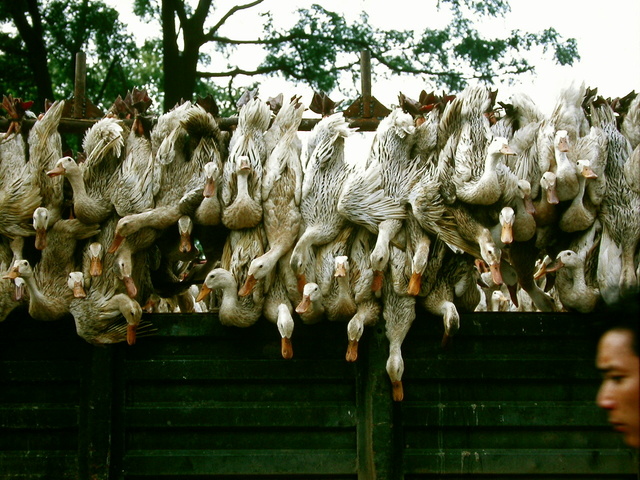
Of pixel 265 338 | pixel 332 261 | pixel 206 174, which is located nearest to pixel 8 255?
pixel 206 174

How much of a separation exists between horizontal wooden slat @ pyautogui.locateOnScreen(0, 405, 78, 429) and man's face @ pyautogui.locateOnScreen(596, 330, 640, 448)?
349cm

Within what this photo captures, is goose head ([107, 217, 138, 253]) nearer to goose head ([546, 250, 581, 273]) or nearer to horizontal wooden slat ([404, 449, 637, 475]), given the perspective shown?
horizontal wooden slat ([404, 449, 637, 475])

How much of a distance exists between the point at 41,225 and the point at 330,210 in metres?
1.68

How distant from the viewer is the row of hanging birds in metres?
4.59

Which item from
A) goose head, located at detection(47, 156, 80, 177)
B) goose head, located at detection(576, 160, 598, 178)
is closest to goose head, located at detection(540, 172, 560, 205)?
goose head, located at detection(576, 160, 598, 178)

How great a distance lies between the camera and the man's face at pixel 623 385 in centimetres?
174

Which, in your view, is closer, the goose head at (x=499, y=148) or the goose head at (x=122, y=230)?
the goose head at (x=499, y=148)

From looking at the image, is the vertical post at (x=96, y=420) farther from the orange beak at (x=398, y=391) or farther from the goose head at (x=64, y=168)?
the orange beak at (x=398, y=391)

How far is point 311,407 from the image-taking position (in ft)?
14.9

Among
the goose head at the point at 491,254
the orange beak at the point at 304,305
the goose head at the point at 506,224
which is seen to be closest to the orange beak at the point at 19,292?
the orange beak at the point at 304,305

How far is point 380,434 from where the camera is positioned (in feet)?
14.4

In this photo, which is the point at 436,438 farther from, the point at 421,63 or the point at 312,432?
the point at 421,63

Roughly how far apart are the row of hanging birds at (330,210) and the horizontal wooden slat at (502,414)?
24 cm

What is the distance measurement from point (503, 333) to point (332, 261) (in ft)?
3.46
